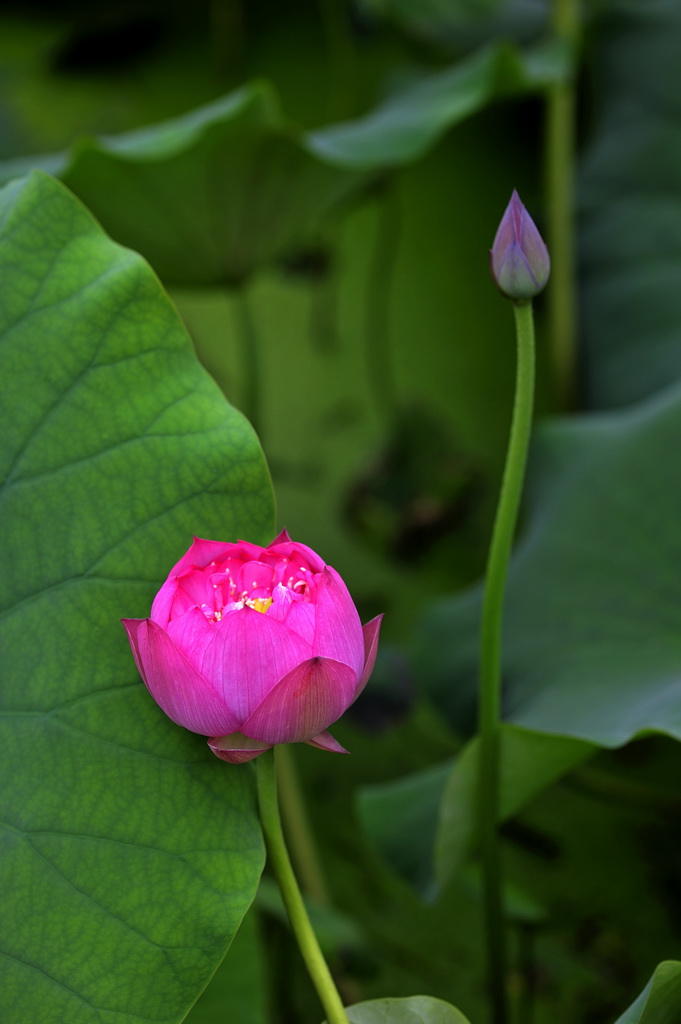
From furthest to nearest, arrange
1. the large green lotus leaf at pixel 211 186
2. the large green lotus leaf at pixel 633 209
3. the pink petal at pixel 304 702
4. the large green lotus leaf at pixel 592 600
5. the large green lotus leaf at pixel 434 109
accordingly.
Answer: the large green lotus leaf at pixel 633 209, the large green lotus leaf at pixel 434 109, the large green lotus leaf at pixel 211 186, the large green lotus leaf at pixel 592 600, the pink petal at pixel 304 702

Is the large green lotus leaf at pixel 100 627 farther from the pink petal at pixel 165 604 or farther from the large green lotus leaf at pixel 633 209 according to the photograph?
the large green lotus leaf at pixel 633 209

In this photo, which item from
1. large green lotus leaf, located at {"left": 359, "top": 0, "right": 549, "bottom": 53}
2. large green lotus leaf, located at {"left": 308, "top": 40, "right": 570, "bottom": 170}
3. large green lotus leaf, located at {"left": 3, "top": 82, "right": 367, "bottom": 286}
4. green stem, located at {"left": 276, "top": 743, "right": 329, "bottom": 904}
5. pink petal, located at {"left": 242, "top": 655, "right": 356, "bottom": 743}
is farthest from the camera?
large green lotus leaf, located at {"left": 359, "top": 0, "right": 549, "bottom": 53}

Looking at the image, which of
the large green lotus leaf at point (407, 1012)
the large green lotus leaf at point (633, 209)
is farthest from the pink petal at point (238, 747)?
the large green lotus leaf at point (633, 209)

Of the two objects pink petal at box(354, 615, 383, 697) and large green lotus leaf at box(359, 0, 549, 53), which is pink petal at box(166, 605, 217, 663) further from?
large green lotus leaf at box(359, 0, 549, 53)

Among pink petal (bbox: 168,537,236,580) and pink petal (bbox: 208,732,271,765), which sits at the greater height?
pink petal (bbox: 168,537,236,580)

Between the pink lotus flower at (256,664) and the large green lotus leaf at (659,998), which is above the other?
the pink lotus flower at (256,664)

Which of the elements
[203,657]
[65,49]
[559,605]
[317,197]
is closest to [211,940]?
[203,657]

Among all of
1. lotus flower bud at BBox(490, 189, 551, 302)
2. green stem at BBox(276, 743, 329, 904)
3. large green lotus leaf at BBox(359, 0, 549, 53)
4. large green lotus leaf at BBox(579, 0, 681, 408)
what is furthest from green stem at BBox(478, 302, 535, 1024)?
large green lotus leaf at BBox(359, 0, 549, 53)
